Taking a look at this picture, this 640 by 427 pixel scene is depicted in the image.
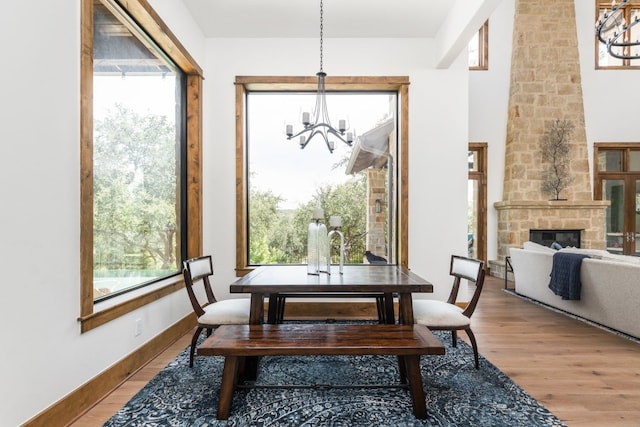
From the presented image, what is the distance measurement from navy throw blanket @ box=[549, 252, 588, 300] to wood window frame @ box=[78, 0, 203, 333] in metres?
3.83

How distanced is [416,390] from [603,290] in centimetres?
268

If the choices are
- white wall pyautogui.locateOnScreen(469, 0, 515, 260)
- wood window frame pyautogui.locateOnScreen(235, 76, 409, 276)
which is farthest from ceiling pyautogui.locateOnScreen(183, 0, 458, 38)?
white wall pyautogui.locateOnScreen(469, 0, 515, 260)

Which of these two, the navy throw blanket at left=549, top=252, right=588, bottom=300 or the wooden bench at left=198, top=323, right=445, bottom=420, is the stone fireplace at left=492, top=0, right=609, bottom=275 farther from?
the wooden bench at left=198, top=323, right=445, bottom=420

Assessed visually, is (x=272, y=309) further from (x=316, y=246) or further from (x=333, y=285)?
(x=333, y=285)

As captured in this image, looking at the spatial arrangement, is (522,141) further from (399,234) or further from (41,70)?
(41,70)

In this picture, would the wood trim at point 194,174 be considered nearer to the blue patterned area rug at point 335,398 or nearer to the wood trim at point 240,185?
the wood trim at point 240,185

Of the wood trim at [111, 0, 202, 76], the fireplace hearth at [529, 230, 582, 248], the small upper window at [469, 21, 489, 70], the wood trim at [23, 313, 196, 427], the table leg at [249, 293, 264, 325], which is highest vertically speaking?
the small upper window at [469, 21, 489, 70]

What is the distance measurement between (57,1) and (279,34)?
2.47 metres

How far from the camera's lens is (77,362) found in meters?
1.93

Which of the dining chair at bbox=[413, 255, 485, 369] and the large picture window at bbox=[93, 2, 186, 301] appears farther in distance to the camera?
the dining chair at bbox=[413, 255, 485, 369]

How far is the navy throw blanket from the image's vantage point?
3.70 metres

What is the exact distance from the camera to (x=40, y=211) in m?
1.69

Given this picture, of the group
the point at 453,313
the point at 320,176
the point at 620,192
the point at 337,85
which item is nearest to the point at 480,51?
the point at 620,192

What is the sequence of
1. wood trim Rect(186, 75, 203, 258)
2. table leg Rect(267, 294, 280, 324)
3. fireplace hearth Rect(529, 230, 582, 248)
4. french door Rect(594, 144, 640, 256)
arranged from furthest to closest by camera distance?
french door Rect(594, 144, 640, 256) < fireplace hearth Rect(529, 230, 582, 248) < wood trim Rect(186, 75, 203, 258) < table leg Rect(267, 294, 280, 324)
